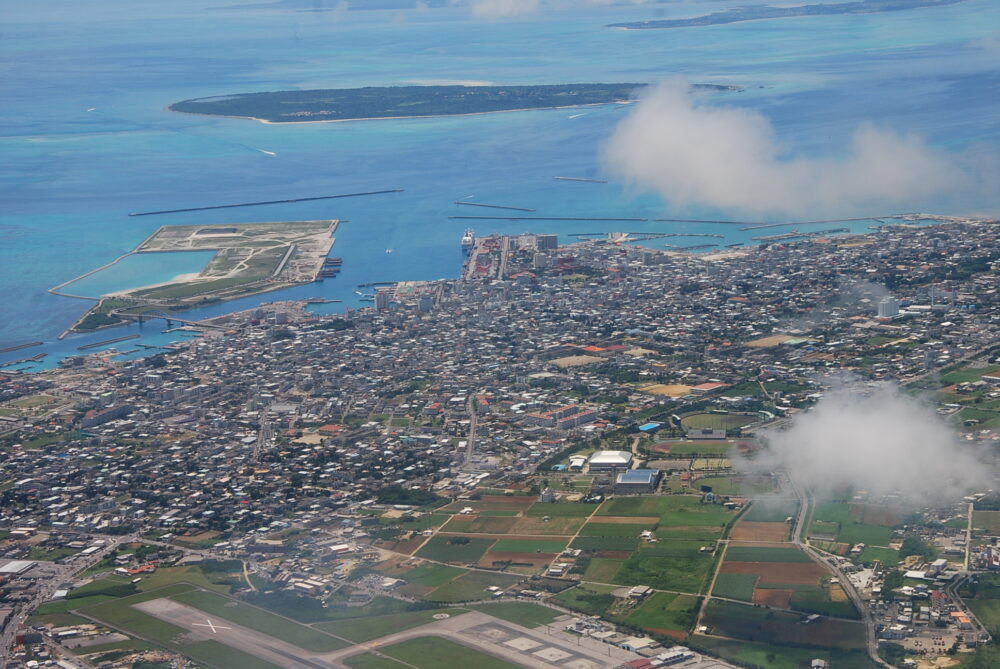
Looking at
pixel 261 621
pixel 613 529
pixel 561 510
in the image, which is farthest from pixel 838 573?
pixel 261 621

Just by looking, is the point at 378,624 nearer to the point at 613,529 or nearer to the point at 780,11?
the point at 613,529

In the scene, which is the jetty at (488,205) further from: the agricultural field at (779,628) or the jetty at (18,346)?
the agricultural field at (779,628)

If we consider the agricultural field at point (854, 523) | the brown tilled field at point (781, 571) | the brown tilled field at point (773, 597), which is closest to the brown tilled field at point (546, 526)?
the brown tilled field at point (781, 571)

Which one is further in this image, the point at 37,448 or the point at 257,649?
the point at 37,448

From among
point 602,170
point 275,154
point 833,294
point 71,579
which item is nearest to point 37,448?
point 71,579

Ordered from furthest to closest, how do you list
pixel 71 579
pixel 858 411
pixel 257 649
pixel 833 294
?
1. pixel 833 294
2. pixel 858 411
3. pixel 71 579
4. pixel 257 649

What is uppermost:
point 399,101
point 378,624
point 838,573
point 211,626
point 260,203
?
point 399,101

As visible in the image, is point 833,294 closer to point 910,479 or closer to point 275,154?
point 910,479
